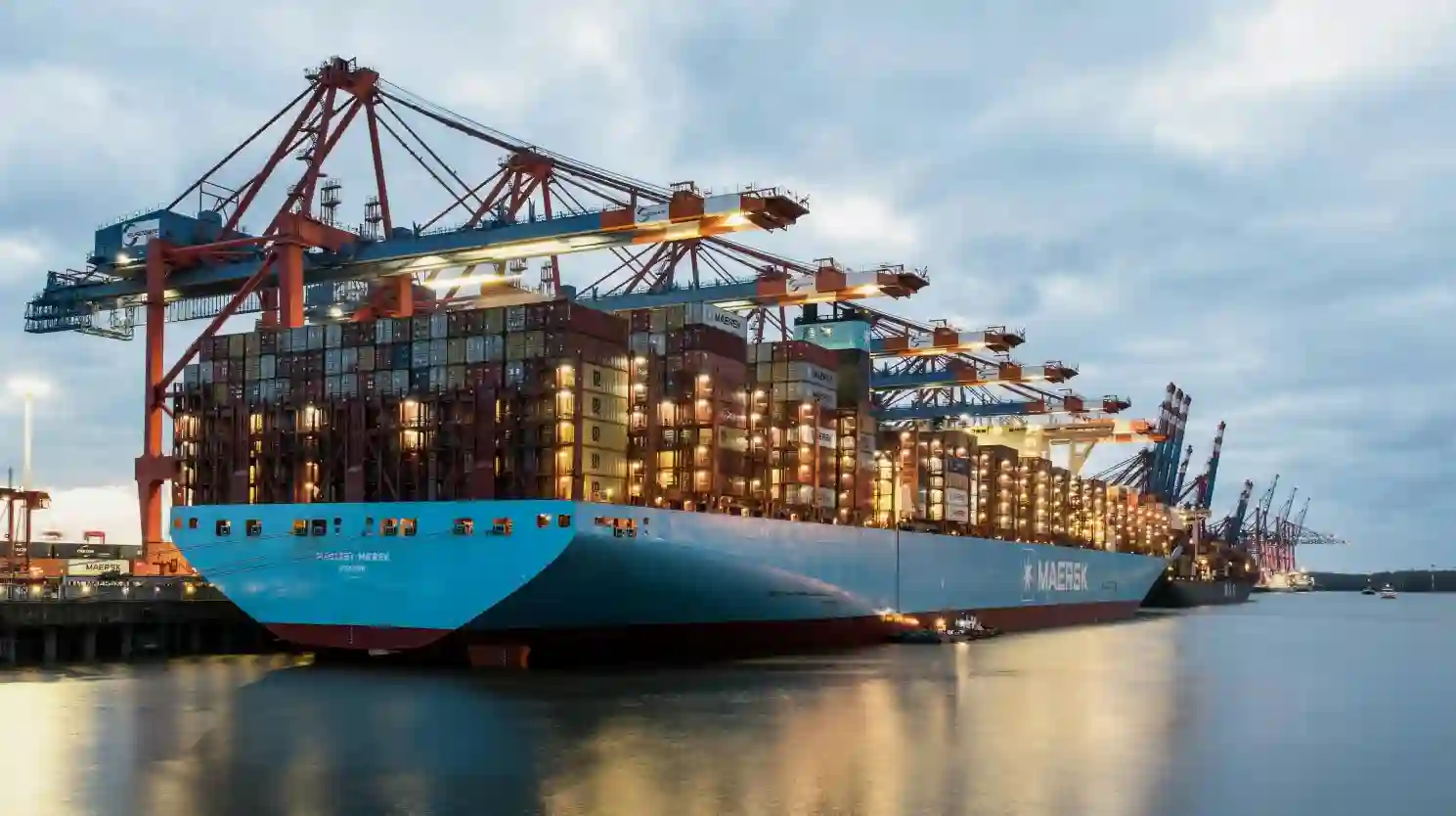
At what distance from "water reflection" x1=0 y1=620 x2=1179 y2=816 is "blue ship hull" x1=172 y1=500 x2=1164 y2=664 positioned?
7.54 ft

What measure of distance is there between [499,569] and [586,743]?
15.0 m

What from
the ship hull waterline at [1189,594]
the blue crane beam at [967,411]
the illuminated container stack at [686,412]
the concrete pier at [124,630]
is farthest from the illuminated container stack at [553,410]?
the ship hull waterline at [1189,594]

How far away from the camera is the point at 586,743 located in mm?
25109

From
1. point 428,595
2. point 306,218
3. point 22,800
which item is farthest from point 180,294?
point 22,800

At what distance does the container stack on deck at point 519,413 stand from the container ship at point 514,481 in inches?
2.8

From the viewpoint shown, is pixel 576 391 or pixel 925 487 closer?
pixel 576 391

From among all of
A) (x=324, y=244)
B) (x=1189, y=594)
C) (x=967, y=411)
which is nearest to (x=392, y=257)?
(x=324, y=244)

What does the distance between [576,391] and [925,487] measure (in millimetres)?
28782

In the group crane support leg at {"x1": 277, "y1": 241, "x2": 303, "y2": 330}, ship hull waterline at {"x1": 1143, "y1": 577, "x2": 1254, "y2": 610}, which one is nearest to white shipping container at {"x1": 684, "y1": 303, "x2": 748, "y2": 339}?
crane support leg at {"x1": 277, "y1": 241, "x2": 303, "y2": 330}

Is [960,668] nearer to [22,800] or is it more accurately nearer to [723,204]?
[723,204]

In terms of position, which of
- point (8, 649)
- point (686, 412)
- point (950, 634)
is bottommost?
point (950, 634)

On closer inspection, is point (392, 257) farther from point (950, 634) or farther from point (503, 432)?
point (950, 634)

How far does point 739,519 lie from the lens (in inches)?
1836

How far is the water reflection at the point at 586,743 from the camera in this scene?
64.1 feet
